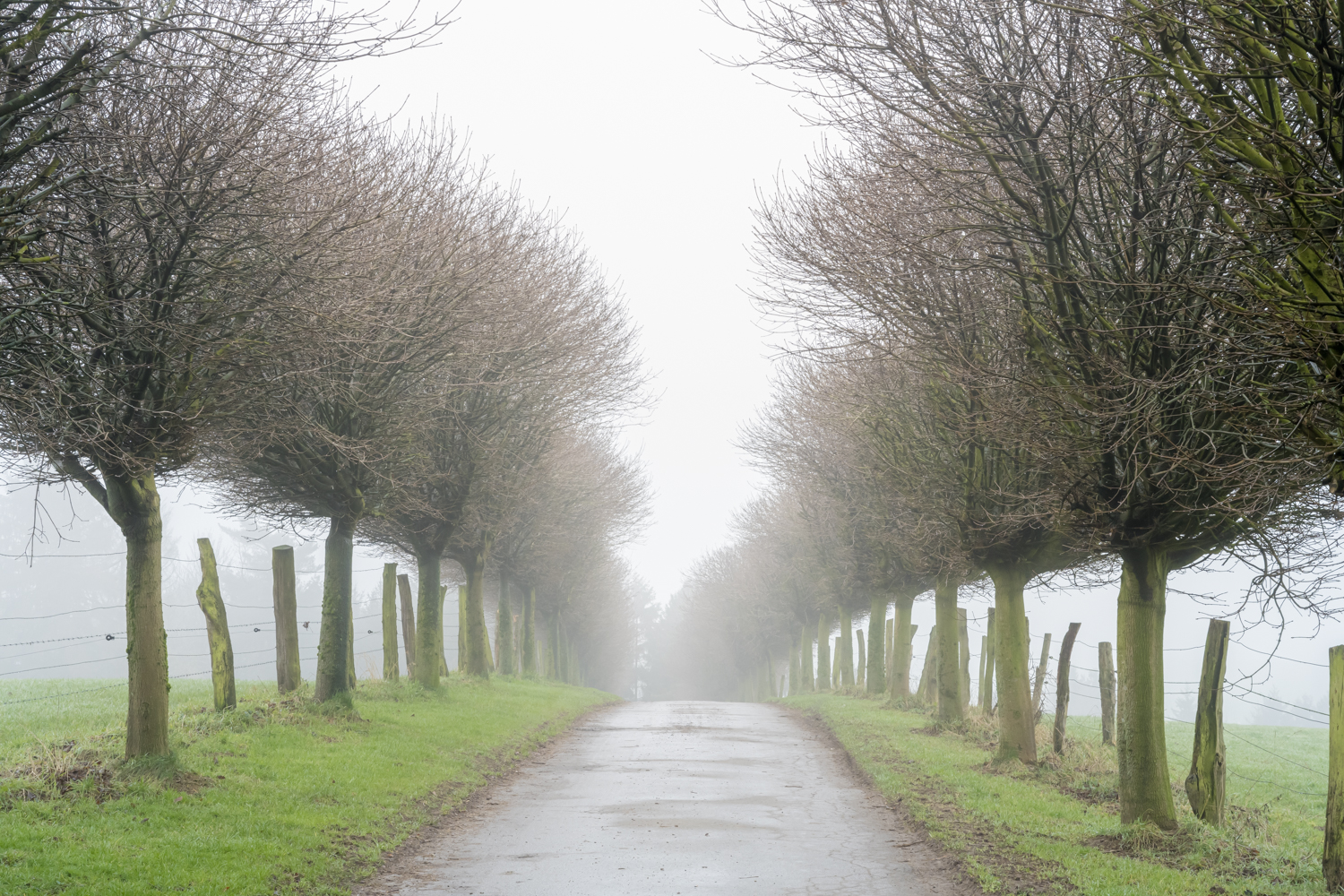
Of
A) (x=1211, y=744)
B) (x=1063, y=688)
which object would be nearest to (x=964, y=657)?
(x=1063, y=688)

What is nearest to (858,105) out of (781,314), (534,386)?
(781,314)

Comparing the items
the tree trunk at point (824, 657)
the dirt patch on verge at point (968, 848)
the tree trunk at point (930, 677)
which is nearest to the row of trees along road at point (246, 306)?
the dirt patch on verge at point (968, 848)

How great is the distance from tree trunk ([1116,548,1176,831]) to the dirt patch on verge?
1425 mm

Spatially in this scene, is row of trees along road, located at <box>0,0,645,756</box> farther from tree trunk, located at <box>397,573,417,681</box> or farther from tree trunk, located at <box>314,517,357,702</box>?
tree trunk, located at <box>397,573,417,681</box>

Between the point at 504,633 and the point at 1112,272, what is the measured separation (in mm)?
27211

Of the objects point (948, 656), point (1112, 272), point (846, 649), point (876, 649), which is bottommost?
point (846, 649)

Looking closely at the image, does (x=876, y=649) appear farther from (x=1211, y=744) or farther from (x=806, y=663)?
(x=1211, y=744)

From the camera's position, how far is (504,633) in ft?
111

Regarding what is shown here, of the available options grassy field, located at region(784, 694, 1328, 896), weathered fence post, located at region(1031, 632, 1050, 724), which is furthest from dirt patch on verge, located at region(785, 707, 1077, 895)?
weathered fence post, located at region(1031, 632, 1050, 724)

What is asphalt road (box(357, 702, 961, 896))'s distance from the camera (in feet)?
27.0

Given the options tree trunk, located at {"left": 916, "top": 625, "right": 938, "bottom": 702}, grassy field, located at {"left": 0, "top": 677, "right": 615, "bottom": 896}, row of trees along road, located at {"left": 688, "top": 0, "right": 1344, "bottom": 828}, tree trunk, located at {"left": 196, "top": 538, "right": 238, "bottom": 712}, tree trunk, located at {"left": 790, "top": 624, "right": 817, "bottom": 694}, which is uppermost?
row of trees along road, located at {"left": 688, "top": 0, "right": 1344, "bottom": 828}

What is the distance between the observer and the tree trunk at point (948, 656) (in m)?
20.4

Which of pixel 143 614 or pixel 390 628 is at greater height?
pixel 143 614

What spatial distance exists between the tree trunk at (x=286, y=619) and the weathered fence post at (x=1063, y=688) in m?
11.6
